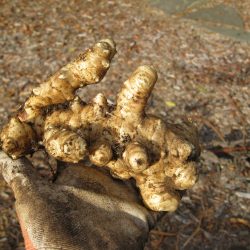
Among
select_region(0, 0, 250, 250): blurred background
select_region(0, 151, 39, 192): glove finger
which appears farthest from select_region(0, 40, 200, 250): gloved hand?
select_region(0, 0, 250, 250): blurred background

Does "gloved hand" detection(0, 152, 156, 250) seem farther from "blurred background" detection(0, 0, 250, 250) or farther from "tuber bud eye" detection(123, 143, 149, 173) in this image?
"blurred background" detection(0, 0, 250, 250)

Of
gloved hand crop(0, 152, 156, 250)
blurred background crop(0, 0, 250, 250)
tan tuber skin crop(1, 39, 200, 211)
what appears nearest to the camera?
gloved hand crop(0, 152, 156, 250)

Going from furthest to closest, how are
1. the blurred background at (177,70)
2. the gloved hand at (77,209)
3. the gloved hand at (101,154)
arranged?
1. the blurred background at (177,70)
2. the gloved hand at (101,154)
3. the gloved hand at (77,209)

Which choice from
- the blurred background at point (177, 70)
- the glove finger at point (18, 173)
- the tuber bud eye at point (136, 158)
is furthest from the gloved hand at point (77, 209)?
the blurred background at point (177, 70)

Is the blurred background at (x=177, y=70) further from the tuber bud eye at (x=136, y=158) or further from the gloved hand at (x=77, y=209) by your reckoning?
the tuber bud eye at (x=136, y=158)

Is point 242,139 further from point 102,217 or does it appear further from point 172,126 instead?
point 102,217

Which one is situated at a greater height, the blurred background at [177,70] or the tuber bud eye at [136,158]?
the tuber bud eye at [136,158]

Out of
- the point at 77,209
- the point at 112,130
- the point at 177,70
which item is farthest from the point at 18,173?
the point at 177,70
